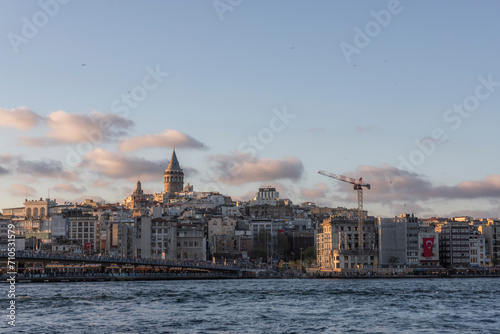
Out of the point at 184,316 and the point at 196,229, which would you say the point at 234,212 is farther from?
the point at 184,316

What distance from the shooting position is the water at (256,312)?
47.6m

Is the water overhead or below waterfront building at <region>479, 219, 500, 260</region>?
below

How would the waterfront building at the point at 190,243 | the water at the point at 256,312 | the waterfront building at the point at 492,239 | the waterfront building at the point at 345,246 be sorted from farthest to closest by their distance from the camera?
the waterfront building at the point at 492,239 → the waterfront building at the point at 190,243 → the waterfront building at the point at 345,246 → the water at the point at 256,312

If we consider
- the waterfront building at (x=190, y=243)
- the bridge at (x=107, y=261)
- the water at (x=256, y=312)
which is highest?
the waterfront building at (x=190, y=243)

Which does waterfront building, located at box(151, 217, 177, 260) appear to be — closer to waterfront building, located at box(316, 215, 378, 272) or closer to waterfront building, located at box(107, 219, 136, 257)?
waterfront building, located at box(107, 219, 136, 257)

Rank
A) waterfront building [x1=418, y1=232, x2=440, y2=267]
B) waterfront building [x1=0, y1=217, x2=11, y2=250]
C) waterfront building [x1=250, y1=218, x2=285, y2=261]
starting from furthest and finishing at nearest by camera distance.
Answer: waterfront building [x1=250, y1=218, x2=285, y2=261] → waterfront building [x1=0, y1=217, x2=11, y2=250] → waterfront building [x1=418, y1=232, x2=440, y2=267]

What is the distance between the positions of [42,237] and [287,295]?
85.7 m

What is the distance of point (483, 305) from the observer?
63625 millimetres

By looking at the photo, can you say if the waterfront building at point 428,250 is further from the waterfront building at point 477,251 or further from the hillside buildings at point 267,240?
the waterfront building at point 477,251

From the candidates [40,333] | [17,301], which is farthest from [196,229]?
[40,333]

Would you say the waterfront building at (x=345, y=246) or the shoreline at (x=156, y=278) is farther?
the waterfront building at (x=345, y=246)

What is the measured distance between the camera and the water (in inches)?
1875

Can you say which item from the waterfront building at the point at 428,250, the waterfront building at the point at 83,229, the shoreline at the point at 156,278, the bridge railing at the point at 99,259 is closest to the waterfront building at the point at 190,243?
the waterfront building at the point at 83,229

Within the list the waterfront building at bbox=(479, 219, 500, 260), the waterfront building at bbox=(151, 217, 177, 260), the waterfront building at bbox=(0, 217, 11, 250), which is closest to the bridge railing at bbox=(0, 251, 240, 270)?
the waterfront building at bbox=(151, 217, 177, 260)
